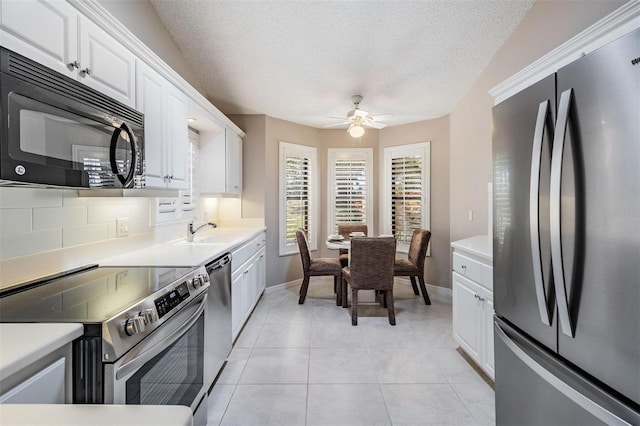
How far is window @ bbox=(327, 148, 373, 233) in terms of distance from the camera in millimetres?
5051

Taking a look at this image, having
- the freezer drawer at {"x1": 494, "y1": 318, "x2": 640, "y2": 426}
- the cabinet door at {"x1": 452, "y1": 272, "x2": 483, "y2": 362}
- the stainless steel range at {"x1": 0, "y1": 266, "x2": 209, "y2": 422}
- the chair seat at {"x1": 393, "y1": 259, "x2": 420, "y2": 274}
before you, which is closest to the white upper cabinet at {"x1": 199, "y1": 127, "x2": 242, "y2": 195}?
the stainless steel range at {"x1": 0, "y1": 266, "x2": 209, "y2": 422}

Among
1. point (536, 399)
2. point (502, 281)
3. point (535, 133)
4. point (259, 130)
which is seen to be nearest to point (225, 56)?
point (259, 130)

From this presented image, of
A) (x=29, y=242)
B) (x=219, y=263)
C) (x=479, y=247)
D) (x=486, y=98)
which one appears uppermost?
(x=486, y=98)

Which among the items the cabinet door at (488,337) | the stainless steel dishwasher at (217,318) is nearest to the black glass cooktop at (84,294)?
the stainless steel dishwasher at (217,318)

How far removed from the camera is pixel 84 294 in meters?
Answer: 1.25

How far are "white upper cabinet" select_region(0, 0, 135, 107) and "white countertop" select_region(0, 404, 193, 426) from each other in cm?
118

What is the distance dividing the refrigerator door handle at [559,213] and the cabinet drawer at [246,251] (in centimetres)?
220

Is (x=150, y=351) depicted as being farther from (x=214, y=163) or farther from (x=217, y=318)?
(x=214, y=163)

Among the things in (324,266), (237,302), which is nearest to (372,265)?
(324,266)

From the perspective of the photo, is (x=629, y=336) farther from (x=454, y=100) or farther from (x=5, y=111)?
(x=454, y=100)

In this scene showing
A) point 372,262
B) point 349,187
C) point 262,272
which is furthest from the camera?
point 349,187

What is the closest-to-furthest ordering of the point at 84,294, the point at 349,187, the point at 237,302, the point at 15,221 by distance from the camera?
the point at 84,294
the point at 15,221
the point at 237,302
the point at 349,187

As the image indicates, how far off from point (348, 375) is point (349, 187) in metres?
3.31

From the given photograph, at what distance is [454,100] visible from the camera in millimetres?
3801
